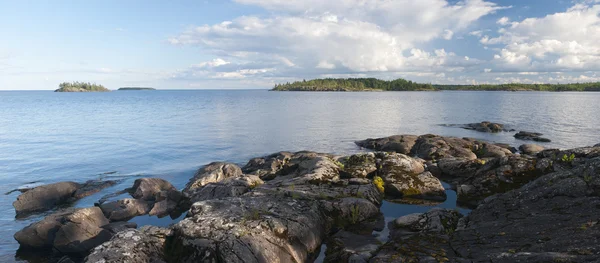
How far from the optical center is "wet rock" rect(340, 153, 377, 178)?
19.1m

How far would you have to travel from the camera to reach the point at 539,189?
39.7 ft

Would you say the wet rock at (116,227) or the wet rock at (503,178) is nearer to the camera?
the wet rock at (116,227)

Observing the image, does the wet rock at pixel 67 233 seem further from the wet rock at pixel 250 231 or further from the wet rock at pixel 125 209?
the wet rock at pixel 250 231

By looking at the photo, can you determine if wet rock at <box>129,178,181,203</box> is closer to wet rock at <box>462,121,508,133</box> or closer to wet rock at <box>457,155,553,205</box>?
wet rock at <box>457,155,553,205</box>

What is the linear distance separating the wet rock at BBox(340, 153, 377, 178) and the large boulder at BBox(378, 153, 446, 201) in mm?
624

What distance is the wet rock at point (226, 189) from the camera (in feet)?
56.6

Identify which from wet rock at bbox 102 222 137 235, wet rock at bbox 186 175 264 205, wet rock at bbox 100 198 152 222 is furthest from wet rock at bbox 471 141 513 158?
wet rock at bbox 102 222 137 235

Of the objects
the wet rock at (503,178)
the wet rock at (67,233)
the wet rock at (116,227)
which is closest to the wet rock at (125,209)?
the wet rock at (67,233)

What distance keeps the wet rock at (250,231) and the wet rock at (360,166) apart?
20.2 feet

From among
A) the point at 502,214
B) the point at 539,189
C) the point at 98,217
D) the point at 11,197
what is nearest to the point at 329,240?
the point at 502,214

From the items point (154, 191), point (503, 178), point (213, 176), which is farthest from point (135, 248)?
point (503, 178)

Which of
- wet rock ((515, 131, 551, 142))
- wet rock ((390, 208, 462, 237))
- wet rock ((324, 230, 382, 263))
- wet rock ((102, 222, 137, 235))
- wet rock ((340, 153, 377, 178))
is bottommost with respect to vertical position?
wet rock ((515, 131, 551, 142))

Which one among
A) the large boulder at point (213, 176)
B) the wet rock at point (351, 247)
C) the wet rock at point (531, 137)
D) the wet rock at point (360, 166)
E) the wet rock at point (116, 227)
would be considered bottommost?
the wet rock at point (531, 137)

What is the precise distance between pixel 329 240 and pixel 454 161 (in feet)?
43.3
